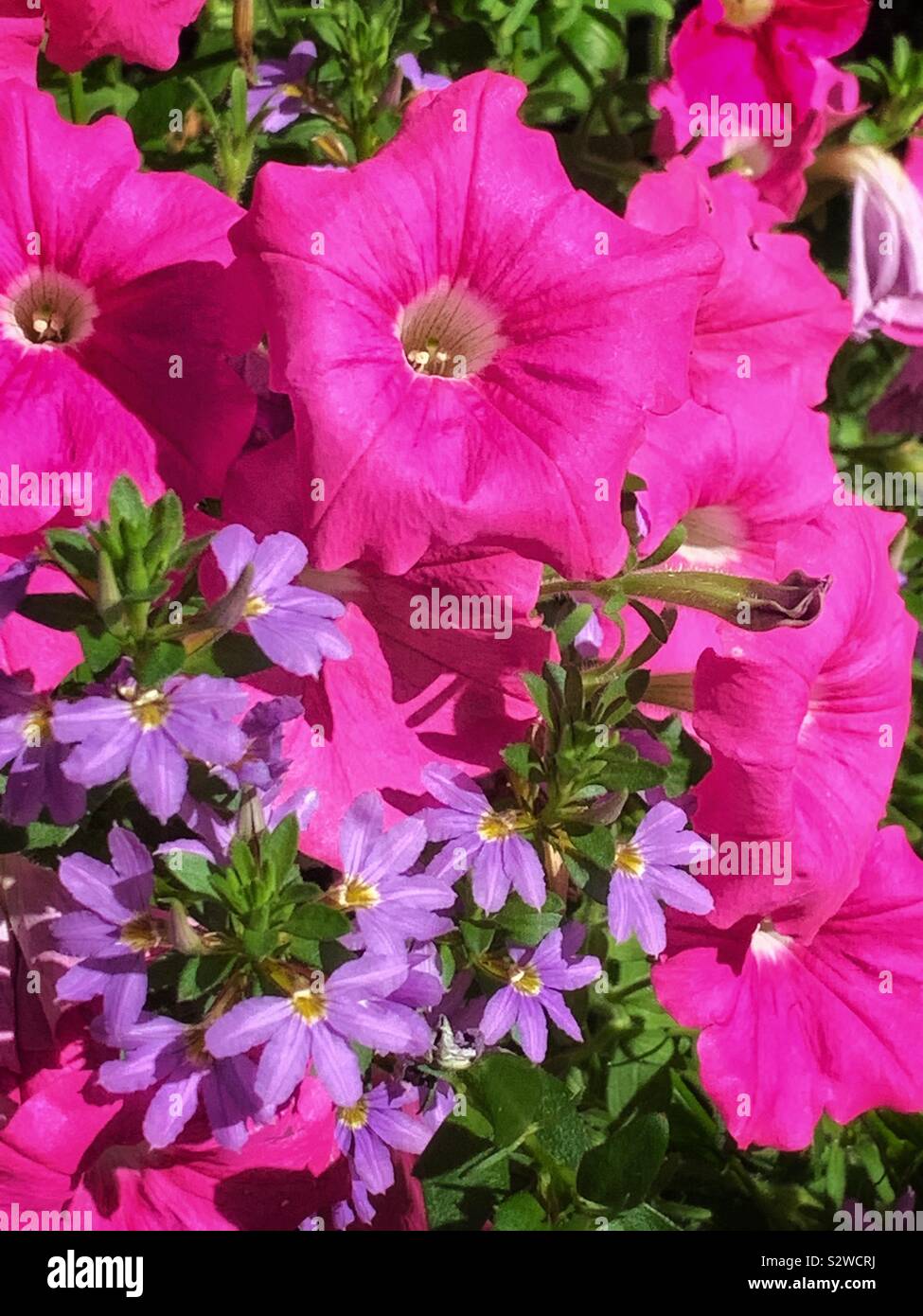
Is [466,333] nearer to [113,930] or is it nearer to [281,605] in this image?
[281,605]

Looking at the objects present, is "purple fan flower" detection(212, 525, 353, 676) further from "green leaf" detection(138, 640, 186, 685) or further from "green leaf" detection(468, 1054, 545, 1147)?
"green leaf" detection(468, 1054, 545, 1147)

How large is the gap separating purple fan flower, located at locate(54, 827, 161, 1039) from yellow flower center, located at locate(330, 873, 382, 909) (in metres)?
0.09

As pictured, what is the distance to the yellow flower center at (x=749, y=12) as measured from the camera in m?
0.98

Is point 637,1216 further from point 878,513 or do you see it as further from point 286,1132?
point 878,513

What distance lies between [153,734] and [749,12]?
747 mm

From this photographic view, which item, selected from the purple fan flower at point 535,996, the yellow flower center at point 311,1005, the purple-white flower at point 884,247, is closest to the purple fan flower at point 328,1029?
the yellow flower center at point 311,1005

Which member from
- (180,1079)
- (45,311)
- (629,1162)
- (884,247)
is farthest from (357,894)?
(884,247)

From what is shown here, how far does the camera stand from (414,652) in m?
0.73

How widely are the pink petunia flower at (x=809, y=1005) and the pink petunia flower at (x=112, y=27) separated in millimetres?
611

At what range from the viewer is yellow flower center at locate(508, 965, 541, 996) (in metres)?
0.69

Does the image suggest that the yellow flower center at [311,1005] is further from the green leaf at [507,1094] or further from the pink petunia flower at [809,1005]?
the pink petunia flower at [809,1005]

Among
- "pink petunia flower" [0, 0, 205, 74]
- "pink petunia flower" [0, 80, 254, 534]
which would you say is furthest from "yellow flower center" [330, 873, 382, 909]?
"pink petunia flower" [0, 0, 205, 74]

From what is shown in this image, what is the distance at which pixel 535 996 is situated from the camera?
2.27ft
